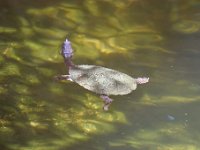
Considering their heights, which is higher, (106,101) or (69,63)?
(69,63)

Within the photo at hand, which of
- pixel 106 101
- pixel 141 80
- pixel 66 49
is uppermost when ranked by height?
pixel 66 49

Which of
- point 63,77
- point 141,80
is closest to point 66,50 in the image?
point 63,77

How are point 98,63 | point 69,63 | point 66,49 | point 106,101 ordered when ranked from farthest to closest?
point 106,101 → point 98,63 → point 69,63 → point 66,49

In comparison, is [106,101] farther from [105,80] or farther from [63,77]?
[63,77]

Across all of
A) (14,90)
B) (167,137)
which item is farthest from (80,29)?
(167,137)

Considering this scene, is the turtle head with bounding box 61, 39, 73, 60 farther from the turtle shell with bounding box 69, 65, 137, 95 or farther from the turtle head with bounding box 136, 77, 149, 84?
the turtle head with bounding box 136, 77, 149, 84

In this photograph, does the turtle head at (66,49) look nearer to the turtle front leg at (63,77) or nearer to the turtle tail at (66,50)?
the turtle tail at (66,50)

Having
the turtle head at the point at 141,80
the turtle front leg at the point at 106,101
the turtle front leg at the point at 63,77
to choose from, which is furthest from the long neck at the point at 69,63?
the turtle head at the point at 141,80
